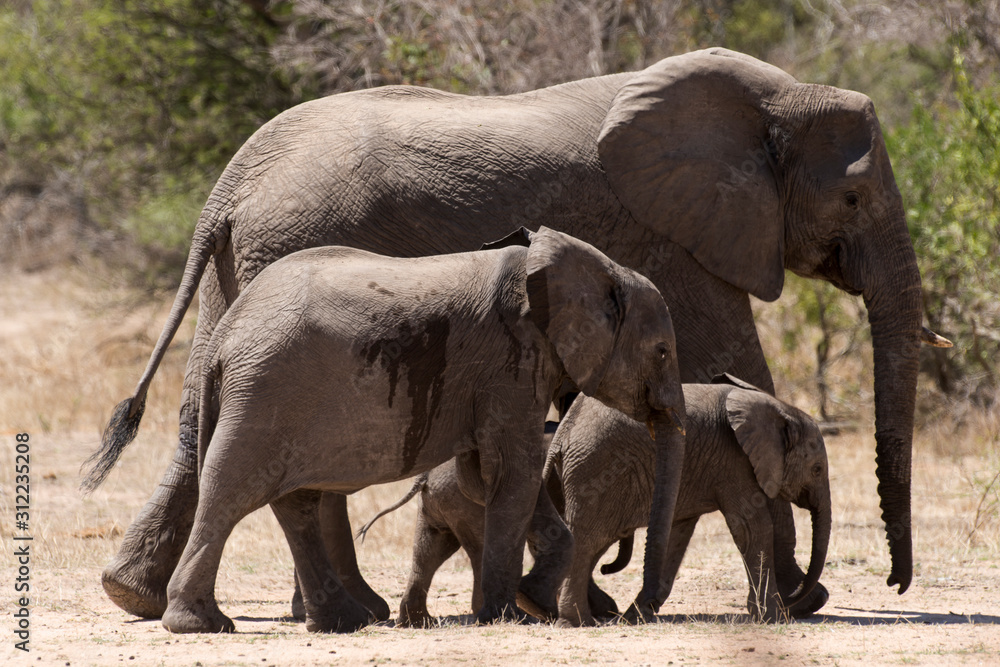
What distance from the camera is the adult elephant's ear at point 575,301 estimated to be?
5562mm

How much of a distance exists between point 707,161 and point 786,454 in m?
1.56

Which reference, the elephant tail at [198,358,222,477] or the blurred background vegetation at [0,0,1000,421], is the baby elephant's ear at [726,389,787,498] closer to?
the elephant tail at [198,358,222,477]

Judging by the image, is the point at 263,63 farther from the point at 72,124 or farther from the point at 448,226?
the point at 448,226

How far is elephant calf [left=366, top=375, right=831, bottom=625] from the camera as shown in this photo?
251 inches

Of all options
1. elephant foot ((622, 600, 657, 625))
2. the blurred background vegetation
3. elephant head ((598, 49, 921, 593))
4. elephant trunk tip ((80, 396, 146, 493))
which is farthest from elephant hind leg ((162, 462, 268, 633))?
the blurred background vegetation

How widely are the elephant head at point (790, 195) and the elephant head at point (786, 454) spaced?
1.46ft

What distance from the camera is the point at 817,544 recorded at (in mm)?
6582

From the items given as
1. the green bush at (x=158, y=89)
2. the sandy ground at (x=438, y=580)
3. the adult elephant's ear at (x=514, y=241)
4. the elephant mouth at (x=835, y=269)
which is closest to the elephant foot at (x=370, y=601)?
the sandy ground at (x=438, y=580)

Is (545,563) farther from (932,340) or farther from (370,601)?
(932,340)

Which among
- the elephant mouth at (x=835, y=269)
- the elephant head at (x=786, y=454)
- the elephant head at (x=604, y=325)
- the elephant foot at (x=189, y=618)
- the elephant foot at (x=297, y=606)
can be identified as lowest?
the elephant foot at (x=297, y=606)

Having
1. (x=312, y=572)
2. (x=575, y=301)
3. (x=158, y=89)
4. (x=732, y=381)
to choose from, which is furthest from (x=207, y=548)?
(x=158, y=89)

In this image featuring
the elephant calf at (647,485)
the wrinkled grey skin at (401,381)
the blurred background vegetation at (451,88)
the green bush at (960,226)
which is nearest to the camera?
the wrinkled grey skin at (401,381)

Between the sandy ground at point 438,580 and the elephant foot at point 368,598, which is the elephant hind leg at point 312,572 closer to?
the sandy ground at point 438,580

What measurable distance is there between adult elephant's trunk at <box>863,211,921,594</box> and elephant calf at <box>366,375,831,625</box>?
50 centimetres
